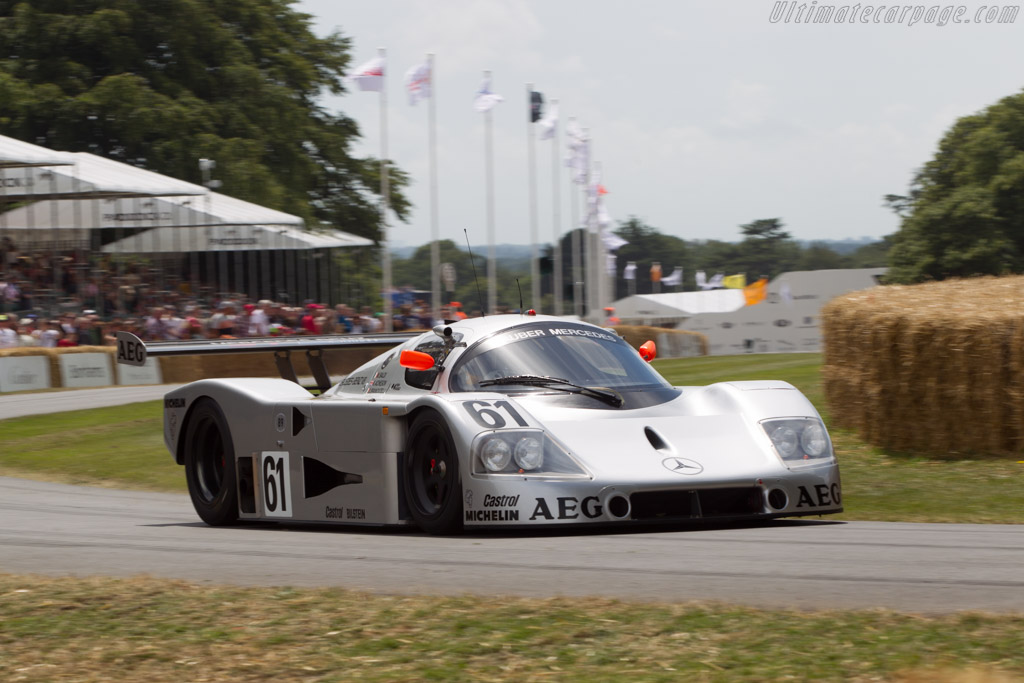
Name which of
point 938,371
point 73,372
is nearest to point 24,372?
point 73,372

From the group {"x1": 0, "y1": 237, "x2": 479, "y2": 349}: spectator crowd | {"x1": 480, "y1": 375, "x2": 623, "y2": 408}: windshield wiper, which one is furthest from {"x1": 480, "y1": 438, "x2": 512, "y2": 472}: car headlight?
{"x1": 0, "y1": 237, "x2": 479, "y2": 349}: spectator crowd

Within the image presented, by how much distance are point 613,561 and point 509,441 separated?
125 centimetres

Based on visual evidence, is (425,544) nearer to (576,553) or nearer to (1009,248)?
(576,553)

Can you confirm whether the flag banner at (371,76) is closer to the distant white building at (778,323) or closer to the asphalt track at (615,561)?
the distant white building at (778,323)

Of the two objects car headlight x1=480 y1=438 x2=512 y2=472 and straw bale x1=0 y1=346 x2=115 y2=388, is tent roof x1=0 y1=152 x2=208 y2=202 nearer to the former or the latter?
straw bale x1=0 y1=346 x2=115 y2=388

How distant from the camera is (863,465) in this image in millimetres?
10273

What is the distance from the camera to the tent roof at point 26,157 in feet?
87.9

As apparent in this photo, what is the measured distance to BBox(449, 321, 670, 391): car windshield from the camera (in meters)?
7.39

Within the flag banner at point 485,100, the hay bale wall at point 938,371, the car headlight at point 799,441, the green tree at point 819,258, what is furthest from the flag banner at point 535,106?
the green tree at point 819,258

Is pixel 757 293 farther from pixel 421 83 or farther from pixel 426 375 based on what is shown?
pixel 426 375

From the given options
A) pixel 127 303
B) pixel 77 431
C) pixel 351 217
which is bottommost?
pixel 77 431

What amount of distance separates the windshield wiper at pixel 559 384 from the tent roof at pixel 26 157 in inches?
868

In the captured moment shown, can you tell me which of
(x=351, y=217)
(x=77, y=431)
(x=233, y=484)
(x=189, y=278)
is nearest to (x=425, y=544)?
(x=233, y=484)

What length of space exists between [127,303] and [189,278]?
21.3 ft
